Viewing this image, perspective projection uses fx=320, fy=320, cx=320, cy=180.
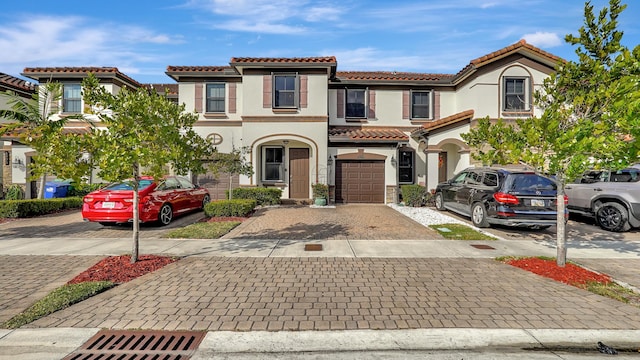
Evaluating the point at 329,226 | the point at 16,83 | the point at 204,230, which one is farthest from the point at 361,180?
the point at 16,83

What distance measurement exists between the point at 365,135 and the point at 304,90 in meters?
3.60

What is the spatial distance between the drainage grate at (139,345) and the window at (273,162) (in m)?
12.2

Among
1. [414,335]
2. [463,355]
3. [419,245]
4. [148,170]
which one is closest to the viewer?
[463,355]

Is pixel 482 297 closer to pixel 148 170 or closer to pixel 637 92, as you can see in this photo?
pixel 637 92

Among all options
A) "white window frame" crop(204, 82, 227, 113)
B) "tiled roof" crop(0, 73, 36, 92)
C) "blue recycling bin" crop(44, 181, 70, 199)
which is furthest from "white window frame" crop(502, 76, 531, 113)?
"tiled roof" crop(0, 73, 36, 92)

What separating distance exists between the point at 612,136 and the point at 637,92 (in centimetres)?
67

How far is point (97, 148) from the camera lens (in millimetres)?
5375

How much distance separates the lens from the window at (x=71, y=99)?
17000 millimetres

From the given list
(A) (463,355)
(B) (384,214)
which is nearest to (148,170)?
(A) (463,355)

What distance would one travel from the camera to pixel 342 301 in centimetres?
440

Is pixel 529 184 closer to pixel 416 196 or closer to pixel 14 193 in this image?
pixel 416 196

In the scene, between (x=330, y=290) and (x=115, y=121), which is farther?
(x=115, y=121)

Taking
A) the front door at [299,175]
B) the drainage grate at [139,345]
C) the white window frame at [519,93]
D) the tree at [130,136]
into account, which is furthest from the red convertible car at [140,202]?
the white window frame at [519,93]

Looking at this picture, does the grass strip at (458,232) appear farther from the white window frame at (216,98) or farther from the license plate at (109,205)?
the white window frame at (216,98)
